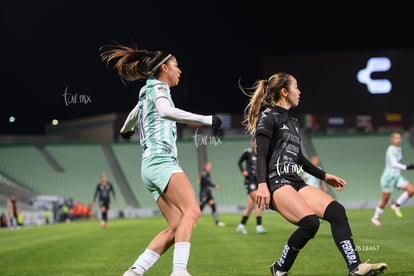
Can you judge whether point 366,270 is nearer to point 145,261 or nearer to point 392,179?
point 145,261

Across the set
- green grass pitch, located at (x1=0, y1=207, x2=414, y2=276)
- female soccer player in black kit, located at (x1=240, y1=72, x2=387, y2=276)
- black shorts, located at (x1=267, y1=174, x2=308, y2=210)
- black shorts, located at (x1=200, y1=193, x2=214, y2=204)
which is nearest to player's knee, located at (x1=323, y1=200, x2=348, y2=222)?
female soccer player in black kit, located at (x1=240, y1=72, x2=387, y2=276)

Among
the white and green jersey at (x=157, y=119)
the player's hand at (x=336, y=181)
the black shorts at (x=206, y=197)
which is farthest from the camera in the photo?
the black shorts at (x=206, y=197)

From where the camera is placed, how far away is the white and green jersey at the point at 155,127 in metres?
5.80

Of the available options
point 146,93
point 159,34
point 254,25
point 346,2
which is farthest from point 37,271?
point 346,2

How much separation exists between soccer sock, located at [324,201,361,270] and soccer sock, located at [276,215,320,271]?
17 cm

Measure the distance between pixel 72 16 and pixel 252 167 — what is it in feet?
23.8

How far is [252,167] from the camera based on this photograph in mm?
16266

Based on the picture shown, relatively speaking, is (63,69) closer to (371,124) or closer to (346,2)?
(346,2)

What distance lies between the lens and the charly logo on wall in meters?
31.7

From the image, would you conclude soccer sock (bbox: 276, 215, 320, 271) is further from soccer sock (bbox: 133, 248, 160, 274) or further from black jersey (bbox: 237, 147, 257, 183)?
black jersey (bbox: 237, 147, 257, 183)

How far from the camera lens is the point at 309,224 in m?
6.04

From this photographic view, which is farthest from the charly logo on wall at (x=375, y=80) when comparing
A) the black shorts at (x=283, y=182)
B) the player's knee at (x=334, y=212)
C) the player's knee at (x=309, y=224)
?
the player's knee at (x=309, y=224)

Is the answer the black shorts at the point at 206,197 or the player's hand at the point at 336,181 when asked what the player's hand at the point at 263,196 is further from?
the black shorts at the point at 206,197

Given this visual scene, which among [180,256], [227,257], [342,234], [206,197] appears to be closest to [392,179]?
[206,197]
